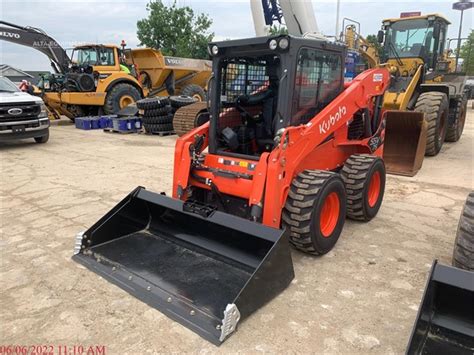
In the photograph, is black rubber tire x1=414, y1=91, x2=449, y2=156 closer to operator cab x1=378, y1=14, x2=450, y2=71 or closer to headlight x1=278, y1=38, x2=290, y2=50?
operator cab x1=378, y1=14, x2=450, y2=71

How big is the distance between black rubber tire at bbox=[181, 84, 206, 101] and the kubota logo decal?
40.8 ft

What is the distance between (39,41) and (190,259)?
13.6 meters

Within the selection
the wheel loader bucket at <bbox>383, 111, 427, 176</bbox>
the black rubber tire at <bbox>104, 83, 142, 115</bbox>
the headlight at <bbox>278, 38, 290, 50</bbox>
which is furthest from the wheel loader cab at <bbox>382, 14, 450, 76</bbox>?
the black rubber tire at <bbox>104, 83, 142, 115</bbox>

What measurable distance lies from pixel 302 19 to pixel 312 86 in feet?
7.63

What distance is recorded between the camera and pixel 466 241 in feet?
9.51

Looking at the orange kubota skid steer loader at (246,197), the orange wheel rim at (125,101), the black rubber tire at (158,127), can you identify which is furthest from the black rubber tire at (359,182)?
the orange wheel rim at (125,101)

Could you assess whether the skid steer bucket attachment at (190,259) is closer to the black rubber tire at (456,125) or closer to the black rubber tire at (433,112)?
the black rubber tire at (433,112)

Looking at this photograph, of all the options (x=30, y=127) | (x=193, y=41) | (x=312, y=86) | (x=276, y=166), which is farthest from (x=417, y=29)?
(x=193, y=41)

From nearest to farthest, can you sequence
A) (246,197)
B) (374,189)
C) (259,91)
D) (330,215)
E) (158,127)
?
(246,197) → (330,215) → (259,91) → (374,189) → (158,127)

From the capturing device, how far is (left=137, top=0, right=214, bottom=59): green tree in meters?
30.0

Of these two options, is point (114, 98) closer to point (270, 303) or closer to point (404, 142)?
point (404, 142)

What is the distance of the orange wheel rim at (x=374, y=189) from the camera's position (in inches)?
184

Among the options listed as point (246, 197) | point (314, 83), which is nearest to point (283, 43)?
point (314, 83)

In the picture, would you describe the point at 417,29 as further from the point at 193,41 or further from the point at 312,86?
the point at 193,41
